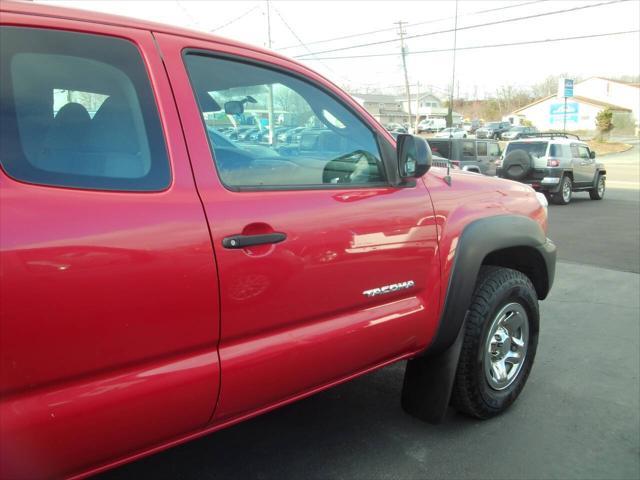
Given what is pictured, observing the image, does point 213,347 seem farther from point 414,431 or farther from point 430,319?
point 414,431

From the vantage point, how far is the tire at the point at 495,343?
2.92 meters

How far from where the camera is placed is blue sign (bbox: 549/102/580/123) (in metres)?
65.3

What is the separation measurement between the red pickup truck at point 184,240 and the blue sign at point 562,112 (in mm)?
70446

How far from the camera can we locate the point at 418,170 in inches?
99.0

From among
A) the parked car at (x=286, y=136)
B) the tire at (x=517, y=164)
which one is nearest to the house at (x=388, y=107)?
the tire at (x=517, y=164)

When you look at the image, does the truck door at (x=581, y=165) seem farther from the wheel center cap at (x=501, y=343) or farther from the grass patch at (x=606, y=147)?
the grass patch at (x=606, y=147)

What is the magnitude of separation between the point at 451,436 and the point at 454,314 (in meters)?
0.76

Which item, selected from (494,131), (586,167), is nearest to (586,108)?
(494,131)

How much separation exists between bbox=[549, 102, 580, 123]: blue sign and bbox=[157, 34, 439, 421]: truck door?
70358mm

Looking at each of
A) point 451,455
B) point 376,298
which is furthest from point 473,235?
point 451,455

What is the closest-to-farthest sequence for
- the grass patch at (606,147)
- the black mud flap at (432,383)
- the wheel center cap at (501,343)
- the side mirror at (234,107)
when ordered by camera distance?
the side mirror at (234,107) → the black mud flap at (432,383) → the wheel center cap at (501,343) → the grass patch at (606,147)

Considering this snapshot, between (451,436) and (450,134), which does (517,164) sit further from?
(451,436)

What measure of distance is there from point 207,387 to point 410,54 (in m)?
35.3

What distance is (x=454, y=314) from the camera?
271 centimetres
